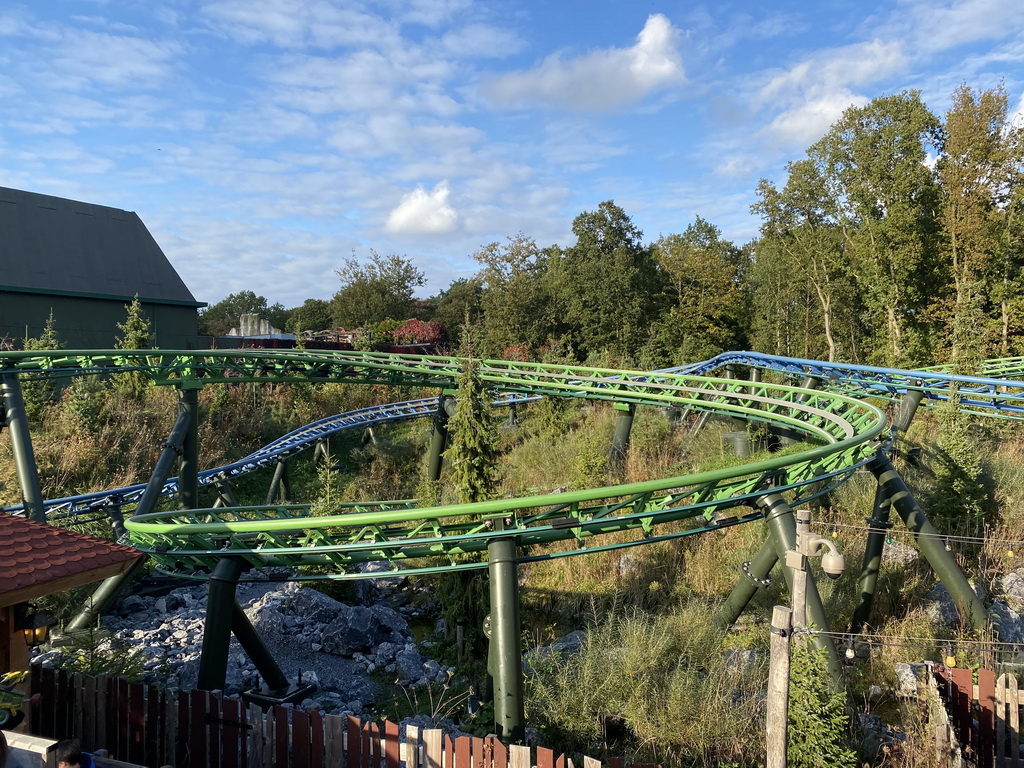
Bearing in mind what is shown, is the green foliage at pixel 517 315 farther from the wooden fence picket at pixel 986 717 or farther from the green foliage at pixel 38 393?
the wooden fence picket at pixel 986 717

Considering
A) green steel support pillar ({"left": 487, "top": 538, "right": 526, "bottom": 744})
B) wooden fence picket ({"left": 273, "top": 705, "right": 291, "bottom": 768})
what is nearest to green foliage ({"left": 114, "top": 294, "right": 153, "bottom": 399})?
wooden fence picket ({"left": 273, "top": 705, "right": 291, "bottom": 768})

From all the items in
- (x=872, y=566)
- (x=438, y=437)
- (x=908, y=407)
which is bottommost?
(x=872, y=566)

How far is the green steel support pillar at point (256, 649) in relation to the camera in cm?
752

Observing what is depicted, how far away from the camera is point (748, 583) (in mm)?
9203

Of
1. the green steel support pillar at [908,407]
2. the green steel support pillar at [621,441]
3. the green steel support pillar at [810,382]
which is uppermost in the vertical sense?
the green steel support pillar at [810,382]

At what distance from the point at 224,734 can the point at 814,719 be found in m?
5.17

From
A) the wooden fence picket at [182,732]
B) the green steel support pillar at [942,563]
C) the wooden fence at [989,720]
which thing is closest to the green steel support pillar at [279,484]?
the wooden fence picket at [182,732]

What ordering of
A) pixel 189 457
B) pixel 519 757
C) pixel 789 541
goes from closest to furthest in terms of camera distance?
pixel 519 757 < pixel 789 541 < pixel 189 457

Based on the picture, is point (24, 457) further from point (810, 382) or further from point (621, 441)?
point (810, 382)

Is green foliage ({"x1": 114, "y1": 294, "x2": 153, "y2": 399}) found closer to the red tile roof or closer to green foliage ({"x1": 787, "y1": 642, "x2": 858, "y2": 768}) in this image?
the red tile roof

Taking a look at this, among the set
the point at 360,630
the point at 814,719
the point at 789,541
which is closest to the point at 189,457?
the point at 360,630

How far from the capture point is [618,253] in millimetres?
29734

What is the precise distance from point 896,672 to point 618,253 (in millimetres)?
23222

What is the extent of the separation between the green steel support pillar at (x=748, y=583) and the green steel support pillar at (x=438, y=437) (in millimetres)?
8947
